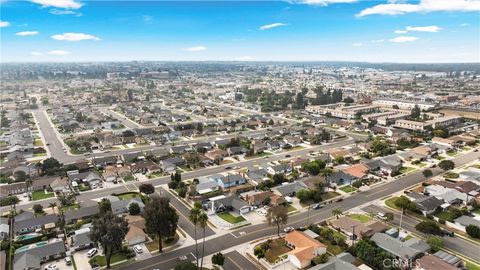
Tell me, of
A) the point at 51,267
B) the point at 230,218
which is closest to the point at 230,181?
the point at 230,218

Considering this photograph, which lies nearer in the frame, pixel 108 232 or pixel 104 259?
pixel 108 232

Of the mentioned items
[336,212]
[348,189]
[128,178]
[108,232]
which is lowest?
[128,178]

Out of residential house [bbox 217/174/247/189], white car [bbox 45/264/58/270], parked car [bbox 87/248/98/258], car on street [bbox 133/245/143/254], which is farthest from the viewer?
residential house [bbox 217/174/247/189]

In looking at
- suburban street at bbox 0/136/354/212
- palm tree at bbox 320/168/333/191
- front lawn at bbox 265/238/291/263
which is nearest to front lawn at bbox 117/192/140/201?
suburban street at bbox 0/136/354/212

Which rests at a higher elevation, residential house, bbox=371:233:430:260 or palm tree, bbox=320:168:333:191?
palm tree, bbox=320:168:333:191

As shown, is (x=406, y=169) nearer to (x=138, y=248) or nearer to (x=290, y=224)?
(x=290, y=224)

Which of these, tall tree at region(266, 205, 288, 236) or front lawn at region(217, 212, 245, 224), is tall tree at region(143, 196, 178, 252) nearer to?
front lawn at region(217, 212, 245, 224)

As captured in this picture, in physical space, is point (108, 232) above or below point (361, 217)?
above

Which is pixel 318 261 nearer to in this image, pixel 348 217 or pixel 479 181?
pixel 348 217
